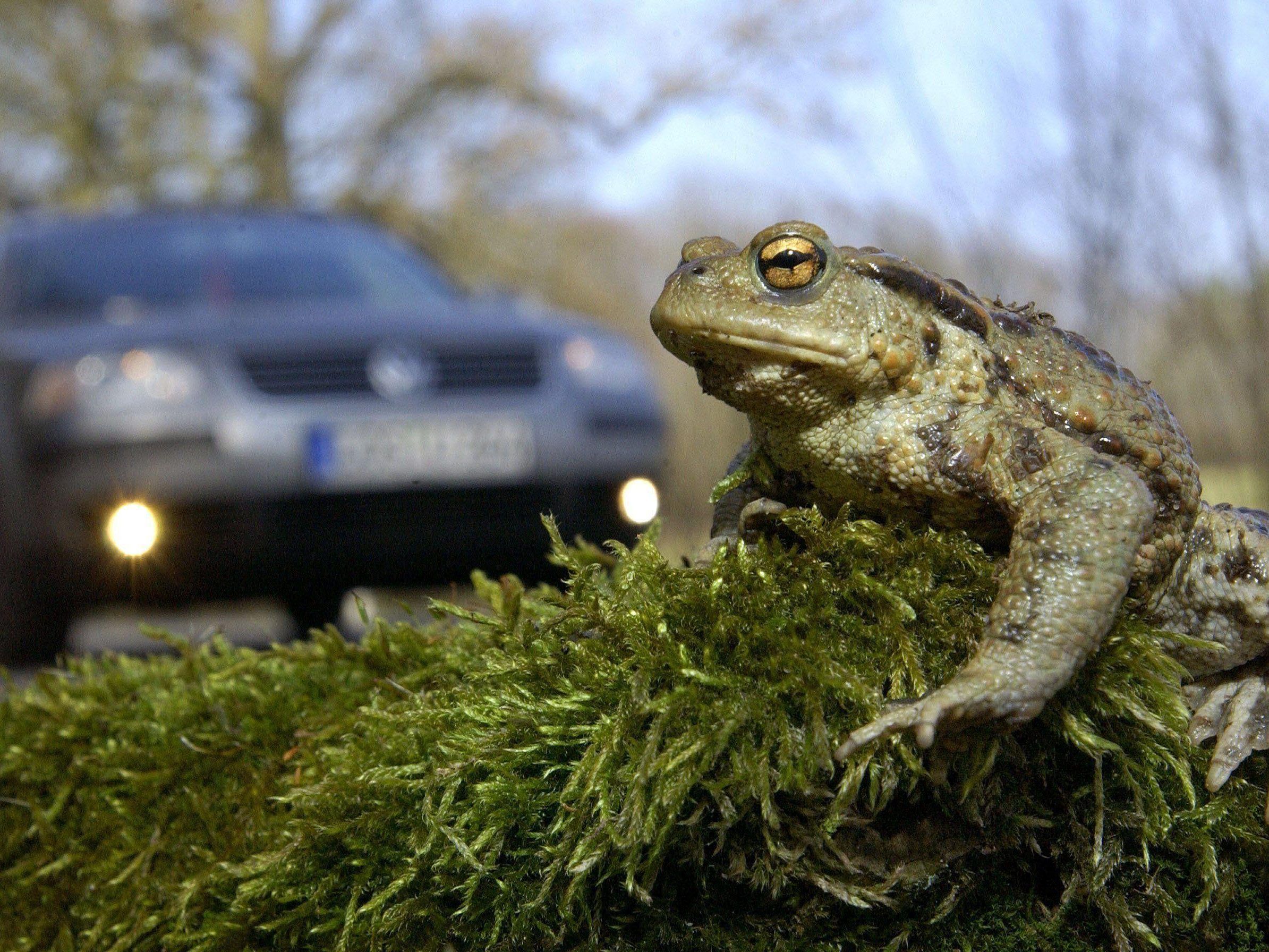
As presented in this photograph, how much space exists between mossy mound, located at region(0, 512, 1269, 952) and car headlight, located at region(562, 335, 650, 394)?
3.64 m

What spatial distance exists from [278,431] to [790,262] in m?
3.37

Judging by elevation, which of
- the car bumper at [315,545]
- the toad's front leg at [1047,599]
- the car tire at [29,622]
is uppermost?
the toad's front leg at [1047,599]

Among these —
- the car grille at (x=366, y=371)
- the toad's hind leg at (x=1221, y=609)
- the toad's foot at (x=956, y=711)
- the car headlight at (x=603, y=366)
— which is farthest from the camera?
the car headlight at (x=603, y=366)

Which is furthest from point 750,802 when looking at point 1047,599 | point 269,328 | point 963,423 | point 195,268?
point 195,268

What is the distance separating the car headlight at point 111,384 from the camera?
14.8 ft

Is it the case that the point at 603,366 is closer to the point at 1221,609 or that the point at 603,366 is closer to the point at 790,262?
the point at 790,262

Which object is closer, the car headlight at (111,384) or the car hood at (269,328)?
the car headlight at (111,384)

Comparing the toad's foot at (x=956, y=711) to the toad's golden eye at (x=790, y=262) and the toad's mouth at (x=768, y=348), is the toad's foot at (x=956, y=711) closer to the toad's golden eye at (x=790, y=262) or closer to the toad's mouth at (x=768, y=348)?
the toad's mouth at (x=768, y=348)

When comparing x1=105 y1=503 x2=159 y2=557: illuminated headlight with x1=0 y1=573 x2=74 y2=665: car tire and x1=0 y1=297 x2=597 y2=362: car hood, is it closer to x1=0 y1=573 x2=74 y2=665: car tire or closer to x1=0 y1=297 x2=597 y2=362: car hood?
x1=0 y1=573 x2=74 y2=665: car tire

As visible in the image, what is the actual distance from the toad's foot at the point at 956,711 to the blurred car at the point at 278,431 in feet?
8.32

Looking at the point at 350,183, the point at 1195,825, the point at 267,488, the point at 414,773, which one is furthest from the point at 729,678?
the point at 350,183

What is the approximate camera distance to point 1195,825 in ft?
5.28

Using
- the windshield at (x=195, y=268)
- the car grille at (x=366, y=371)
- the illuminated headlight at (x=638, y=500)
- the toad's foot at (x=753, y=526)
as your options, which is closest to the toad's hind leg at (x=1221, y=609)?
the toad's foot at (x=753, y=526)

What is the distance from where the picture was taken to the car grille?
15.7ft
